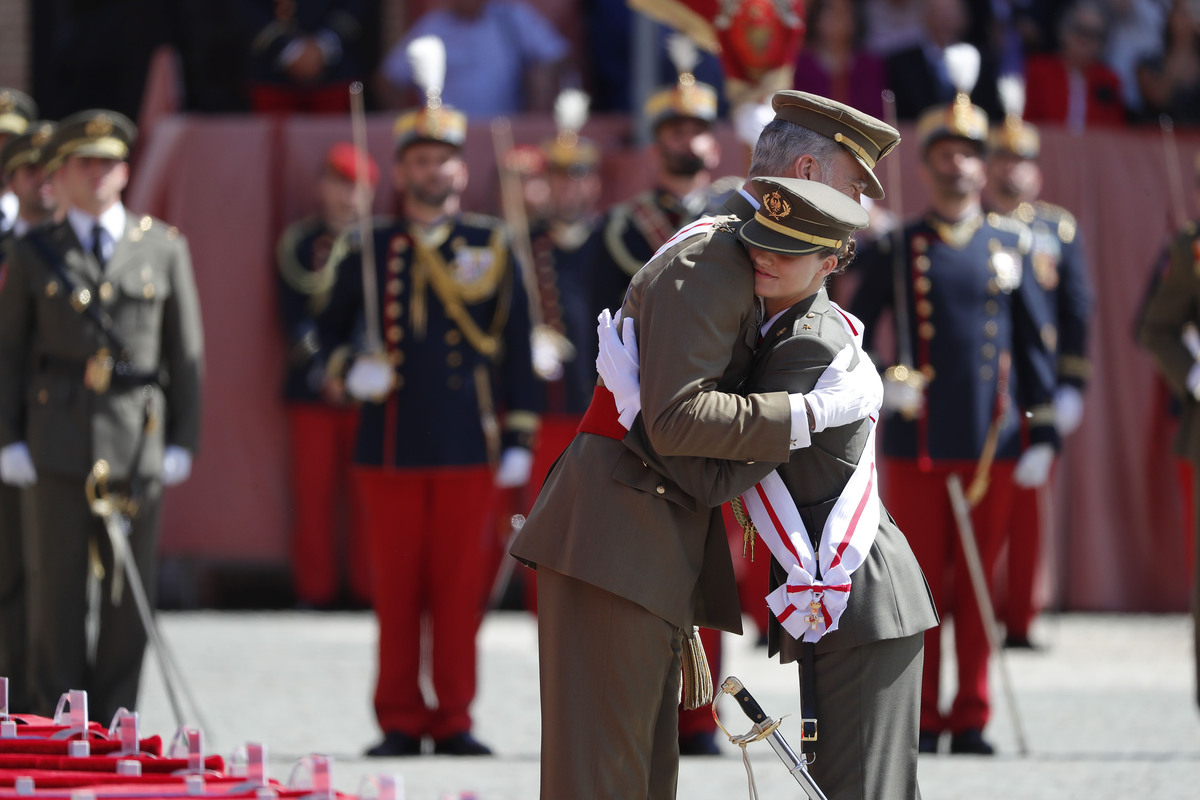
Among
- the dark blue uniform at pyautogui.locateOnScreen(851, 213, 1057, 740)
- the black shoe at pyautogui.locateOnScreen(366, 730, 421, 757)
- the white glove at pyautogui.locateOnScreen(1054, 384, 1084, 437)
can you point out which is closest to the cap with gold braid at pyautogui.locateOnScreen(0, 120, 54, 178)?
the black shoe at pyautogui.locateOnScreen(366, 730, 421, 757)

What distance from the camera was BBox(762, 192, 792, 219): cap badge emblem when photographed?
3348 mm

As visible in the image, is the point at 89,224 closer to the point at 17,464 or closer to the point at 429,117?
the point at 17,464

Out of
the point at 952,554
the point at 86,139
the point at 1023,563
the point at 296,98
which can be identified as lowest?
the point at 1023,563

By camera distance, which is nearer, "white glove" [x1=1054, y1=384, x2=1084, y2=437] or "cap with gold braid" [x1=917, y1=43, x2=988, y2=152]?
"cap with gold braid" [x1=917, y1=43, x2=988, y2=152]

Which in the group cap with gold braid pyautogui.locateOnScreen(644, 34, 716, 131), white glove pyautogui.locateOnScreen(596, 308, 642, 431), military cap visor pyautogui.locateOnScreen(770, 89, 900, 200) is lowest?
white glove pyautogui.locateOnScreen(596, 308, 642, 431)

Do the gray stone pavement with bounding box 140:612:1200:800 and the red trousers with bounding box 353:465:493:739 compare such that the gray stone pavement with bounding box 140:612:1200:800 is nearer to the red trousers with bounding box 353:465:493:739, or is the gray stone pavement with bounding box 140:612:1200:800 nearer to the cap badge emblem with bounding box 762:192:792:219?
the red trousers with bounding box 353:465:493:739

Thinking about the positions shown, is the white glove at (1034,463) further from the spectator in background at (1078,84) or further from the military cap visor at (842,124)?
the spectator in background at (1078,84)

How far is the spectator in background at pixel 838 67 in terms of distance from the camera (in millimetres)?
9266

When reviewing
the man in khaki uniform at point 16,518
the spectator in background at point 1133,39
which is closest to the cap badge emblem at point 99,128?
the man in khaki uniform at point 16,518

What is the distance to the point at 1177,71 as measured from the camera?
949 centimetres

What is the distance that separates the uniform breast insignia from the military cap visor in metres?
2.76

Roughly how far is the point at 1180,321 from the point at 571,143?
3.53 metres

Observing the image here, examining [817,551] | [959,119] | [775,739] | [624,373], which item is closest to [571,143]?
[959,119]

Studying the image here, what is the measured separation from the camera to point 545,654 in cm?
356
